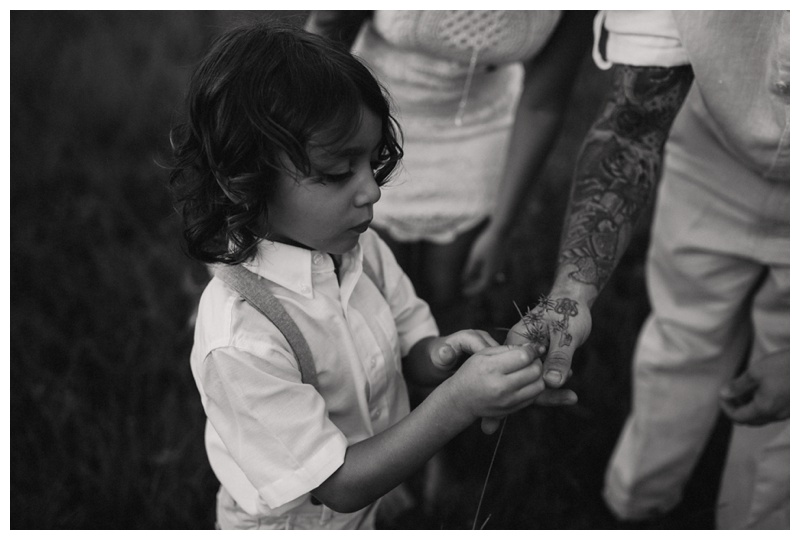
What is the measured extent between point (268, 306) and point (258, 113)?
343 millimetres

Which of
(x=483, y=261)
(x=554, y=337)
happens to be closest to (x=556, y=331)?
(x=554, y=337)

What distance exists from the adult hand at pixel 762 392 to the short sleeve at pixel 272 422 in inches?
42.1

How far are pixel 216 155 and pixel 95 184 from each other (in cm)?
304

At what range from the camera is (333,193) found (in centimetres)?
137

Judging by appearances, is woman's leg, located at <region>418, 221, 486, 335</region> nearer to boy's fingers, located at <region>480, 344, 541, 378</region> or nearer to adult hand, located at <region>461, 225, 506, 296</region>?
adult hand, located at <region>461, 225, 506, 296</region>

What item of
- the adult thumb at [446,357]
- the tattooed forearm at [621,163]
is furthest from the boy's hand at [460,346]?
the tattooed forearm at [621,163]

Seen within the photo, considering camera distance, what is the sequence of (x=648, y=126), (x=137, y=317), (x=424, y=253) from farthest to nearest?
(x=137, y=317) → (x=424, y=253) → (x=648, y=126)

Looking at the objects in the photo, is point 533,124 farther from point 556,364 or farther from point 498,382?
point 498,382

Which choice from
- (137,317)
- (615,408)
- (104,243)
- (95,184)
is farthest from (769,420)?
(95,184)

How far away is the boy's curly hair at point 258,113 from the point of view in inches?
51.4

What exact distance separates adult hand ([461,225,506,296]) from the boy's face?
109 centimetres

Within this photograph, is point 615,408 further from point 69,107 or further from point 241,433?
point 69,107

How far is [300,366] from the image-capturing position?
4.73ft

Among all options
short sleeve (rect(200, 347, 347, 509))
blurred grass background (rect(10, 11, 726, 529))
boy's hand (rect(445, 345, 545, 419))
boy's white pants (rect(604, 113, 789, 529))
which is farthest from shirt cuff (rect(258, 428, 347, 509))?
boy's white pants (rect(604, 113, 789, 529))
